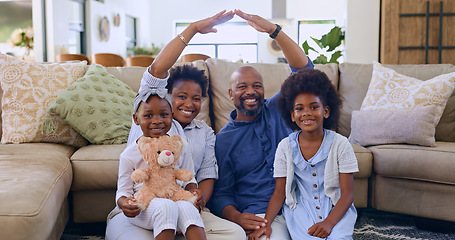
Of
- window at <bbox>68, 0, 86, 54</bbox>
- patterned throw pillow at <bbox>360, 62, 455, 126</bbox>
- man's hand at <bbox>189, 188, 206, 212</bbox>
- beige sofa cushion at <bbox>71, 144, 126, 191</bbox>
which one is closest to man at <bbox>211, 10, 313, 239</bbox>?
man's hand at <bbox>189, 188, 206, 212</bbox>

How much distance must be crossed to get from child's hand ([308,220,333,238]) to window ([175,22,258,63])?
969 cm

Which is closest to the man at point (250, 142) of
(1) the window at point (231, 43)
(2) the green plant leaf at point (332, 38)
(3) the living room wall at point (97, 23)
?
(2) the green plant leaf at point (332, 38)

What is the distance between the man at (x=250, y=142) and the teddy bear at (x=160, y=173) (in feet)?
1.12

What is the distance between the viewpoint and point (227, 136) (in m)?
1.78

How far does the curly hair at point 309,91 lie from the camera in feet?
5.22

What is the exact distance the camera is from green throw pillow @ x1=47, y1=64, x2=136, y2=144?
7.22ft

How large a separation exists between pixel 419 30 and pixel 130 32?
7708mm

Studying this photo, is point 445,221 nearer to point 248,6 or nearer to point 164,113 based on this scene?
point 164,113

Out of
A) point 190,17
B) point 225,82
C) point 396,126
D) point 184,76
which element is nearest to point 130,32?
point 190,17

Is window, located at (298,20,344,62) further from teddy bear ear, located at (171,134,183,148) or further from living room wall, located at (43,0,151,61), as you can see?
teddy bear ear, located at (171,134,183,148)

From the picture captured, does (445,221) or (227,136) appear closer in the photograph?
(227,136)

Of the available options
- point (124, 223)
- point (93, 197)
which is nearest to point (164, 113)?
point (124, 223)

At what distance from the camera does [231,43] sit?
36.6ft

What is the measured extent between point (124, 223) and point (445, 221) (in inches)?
64.6
